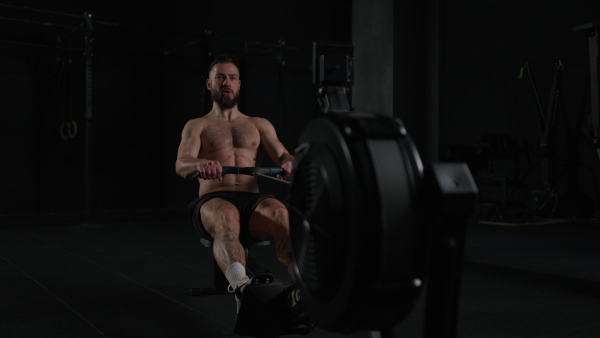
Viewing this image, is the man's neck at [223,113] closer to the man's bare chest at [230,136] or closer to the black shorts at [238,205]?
the man's bare chest at [230,136]

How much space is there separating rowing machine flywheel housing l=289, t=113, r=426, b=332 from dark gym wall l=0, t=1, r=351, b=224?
5.28 metres

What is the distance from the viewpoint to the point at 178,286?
2.99m

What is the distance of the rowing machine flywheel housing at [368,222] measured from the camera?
991 millimetres

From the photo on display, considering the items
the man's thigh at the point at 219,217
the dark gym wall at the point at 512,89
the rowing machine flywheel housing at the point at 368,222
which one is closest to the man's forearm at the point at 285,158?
the man's thigh at the point at 219,217

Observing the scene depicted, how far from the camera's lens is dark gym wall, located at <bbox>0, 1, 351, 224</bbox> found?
249 inches

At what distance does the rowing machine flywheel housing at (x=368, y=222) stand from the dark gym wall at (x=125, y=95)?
5277 millimetres

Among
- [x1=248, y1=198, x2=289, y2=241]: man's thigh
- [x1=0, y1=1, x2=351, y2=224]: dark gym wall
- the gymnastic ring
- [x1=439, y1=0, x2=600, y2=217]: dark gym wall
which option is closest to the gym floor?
[x1=248, y1=198, x2=289, y2=241]: man's thigh

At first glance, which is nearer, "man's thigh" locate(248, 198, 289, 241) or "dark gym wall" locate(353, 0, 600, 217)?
"man's thigh" locate(248, 198, 289, 241)

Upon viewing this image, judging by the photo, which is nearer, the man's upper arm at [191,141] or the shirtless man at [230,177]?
the shirtless man at [230,177]

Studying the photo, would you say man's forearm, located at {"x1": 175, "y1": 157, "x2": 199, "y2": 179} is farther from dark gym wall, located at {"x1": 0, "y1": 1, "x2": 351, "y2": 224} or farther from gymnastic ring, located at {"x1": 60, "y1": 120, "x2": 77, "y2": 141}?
dark gym wall, located at {"x1": 0, "y1": 1, "x2": 351, "y2": 224}

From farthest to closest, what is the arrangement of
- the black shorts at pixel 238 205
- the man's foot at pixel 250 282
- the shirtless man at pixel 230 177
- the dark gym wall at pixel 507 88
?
1. the dark gym wall at pixel 507 88
2. the black shorts at pixel 238 205
3. the shirtless man at pixel 230 177
4. the man's foot at pixel 250 282

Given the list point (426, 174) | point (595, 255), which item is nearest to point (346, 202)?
point (426, 174)

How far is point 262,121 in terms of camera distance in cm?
261

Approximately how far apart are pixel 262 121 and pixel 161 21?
513 cm
